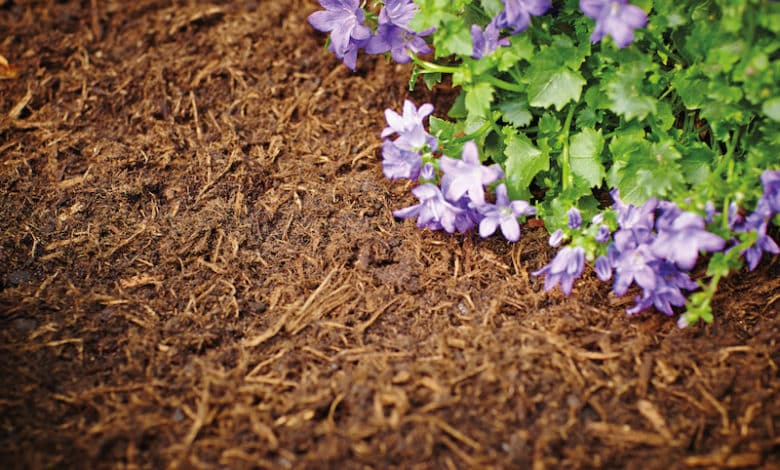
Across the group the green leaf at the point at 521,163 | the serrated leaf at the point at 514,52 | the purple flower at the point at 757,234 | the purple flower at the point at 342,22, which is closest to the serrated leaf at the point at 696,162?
the purple flower at the point at 757,234

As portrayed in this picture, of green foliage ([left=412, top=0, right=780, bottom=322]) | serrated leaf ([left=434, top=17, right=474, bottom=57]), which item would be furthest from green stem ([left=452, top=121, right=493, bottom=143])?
serrated leaf ([left=434, top=17, right=474, bottom=57])

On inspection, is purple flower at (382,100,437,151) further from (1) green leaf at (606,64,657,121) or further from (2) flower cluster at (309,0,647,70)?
(1) green leaf at (606,64,657,121)

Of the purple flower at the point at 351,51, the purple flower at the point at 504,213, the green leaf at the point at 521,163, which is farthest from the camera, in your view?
the purple flower at the point at 351,51

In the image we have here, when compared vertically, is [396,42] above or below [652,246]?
above

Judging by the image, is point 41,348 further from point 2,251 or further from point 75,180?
point 75,180

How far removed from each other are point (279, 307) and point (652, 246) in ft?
4.56

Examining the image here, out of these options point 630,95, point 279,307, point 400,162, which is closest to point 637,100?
point 630,95

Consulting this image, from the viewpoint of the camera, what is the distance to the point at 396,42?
9.74ft

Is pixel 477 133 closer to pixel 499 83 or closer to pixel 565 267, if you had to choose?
pixel 499 83

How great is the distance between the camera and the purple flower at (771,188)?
240 centimetres

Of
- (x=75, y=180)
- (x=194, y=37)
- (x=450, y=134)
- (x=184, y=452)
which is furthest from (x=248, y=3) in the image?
(x=184, y=452)

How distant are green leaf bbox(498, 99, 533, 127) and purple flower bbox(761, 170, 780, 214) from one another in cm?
89

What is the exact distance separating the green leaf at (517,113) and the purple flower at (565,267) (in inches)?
23.5

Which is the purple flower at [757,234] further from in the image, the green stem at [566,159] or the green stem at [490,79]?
the green stem at [490,79]
